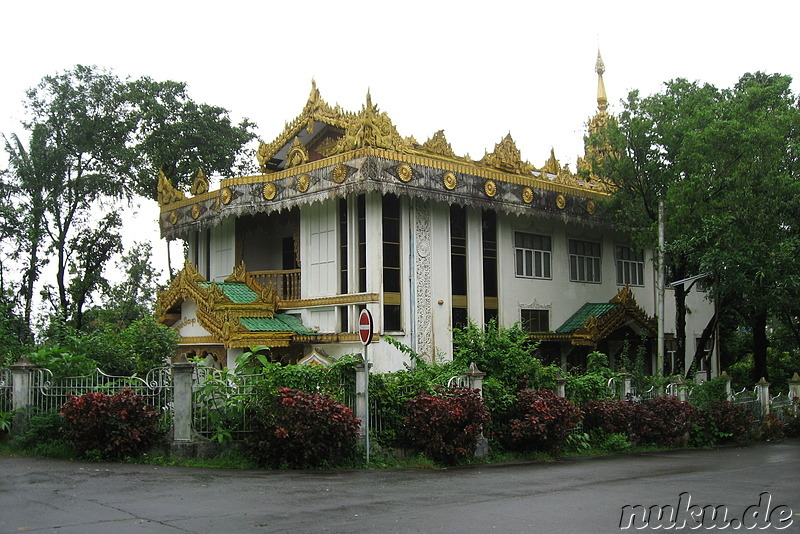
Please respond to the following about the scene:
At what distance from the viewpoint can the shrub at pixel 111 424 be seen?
44.0 feet

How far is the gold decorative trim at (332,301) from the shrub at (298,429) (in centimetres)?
975

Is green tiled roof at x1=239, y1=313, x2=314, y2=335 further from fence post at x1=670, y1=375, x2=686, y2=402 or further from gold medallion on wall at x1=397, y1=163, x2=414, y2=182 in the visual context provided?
fence post at x1=670, y1=375, x2=686, y2=402

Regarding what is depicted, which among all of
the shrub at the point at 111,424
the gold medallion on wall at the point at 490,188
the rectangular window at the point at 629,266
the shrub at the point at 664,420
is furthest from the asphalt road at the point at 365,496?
the rectangular window at the point at 629,266

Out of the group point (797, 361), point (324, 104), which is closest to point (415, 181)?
point (324, 104)

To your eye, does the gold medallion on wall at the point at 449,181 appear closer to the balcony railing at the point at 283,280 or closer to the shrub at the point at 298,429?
the balcony railing at the point at 283,280

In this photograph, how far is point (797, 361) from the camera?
119 feet

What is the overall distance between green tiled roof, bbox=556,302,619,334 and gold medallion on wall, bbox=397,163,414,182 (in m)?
8.63

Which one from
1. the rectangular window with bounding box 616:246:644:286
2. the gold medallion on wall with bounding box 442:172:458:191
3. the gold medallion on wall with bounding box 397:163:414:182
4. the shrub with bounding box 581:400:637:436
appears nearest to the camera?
the shrub with bounding box 581:400:637:436

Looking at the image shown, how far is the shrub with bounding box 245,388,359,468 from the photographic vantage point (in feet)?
43.2

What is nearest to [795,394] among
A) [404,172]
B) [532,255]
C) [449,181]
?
[532,255]

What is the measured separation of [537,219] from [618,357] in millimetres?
6456

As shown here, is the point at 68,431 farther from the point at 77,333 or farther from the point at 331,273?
the point at 331,273

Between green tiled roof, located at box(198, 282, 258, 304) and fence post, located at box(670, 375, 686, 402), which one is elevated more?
green tiled roof, located at box(198, 282, 258, 304)

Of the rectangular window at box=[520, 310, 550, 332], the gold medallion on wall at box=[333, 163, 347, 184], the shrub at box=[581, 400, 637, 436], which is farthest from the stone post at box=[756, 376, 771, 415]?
the gold medallion on wall at box=[333, 163, 347, 184]
